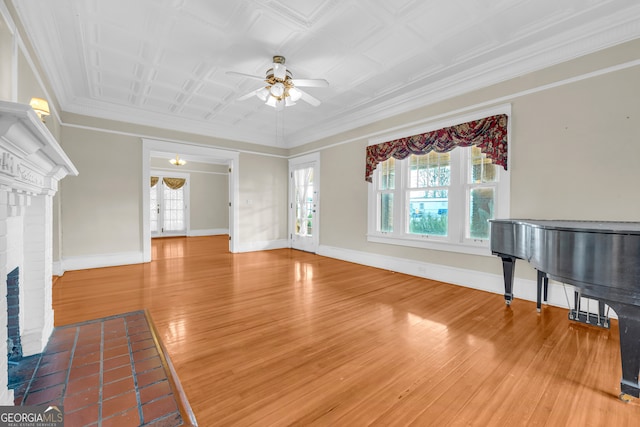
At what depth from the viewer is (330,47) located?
302 cm

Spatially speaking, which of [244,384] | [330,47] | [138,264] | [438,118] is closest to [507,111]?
[438,118]

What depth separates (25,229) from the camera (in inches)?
79.7

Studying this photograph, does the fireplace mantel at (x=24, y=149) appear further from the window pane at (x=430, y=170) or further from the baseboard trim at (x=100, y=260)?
the window pane at (x=430, y=170)

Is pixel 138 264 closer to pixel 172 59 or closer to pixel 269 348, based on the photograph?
pixel 172 59

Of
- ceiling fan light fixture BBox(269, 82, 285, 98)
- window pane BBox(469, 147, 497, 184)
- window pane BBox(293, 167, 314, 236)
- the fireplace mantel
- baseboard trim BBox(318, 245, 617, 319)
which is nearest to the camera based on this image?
the fireplace mantel

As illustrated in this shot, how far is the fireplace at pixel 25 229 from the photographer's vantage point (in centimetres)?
118

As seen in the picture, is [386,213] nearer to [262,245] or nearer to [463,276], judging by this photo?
[463,276]

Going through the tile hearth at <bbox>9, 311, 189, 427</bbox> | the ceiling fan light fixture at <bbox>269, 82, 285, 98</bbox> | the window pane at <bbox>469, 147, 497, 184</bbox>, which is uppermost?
the ceiling fan light fixture at <bbox>269, 82, 285, 98</bbox>

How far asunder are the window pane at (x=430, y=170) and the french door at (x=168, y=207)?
8.34 meters

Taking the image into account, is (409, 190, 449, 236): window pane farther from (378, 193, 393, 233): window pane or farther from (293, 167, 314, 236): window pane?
(293, 167, 314, 236): window pane

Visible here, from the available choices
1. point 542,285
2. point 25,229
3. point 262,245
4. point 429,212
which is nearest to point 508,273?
point 542,285

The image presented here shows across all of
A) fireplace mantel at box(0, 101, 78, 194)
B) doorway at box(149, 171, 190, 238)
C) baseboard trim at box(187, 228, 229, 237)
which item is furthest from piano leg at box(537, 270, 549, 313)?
doorway at box(149, 171, 190, 238)

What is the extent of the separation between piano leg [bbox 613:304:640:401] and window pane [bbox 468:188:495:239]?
6.94ft

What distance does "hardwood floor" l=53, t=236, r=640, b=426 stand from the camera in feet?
4.71
